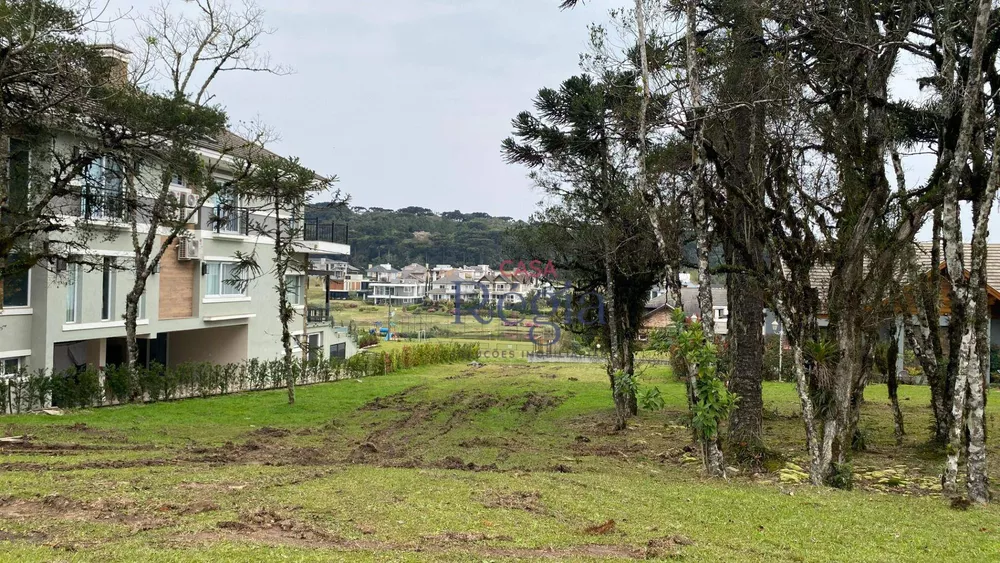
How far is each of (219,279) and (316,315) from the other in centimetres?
764

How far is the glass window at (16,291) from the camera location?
1745 centimetres

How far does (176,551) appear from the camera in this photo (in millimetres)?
5188

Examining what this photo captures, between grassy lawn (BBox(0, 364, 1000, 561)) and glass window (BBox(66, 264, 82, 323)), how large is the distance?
4.95 meters

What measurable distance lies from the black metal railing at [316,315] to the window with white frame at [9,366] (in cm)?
1391

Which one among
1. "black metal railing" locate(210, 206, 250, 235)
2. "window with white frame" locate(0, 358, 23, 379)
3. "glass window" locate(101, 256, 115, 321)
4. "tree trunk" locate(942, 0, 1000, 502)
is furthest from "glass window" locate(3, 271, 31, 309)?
"tree trunk" locate(942, 0, 1000, 502)

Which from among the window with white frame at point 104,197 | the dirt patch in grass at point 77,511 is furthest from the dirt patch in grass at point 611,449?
the window with white frame at point 104,197

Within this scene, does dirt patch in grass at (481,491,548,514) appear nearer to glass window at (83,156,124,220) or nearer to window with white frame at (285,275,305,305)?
glass window at (83,156,124,220)

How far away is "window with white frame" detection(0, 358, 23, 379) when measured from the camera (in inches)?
701

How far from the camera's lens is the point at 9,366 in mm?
18062

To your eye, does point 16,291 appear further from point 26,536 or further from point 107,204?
point 26,536

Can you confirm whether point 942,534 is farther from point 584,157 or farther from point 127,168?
point 127,168

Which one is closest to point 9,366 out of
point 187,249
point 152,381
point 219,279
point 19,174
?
point 152,381

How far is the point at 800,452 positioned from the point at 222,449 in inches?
376

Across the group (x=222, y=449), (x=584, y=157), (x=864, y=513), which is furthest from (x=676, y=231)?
(x=222, y=449)
